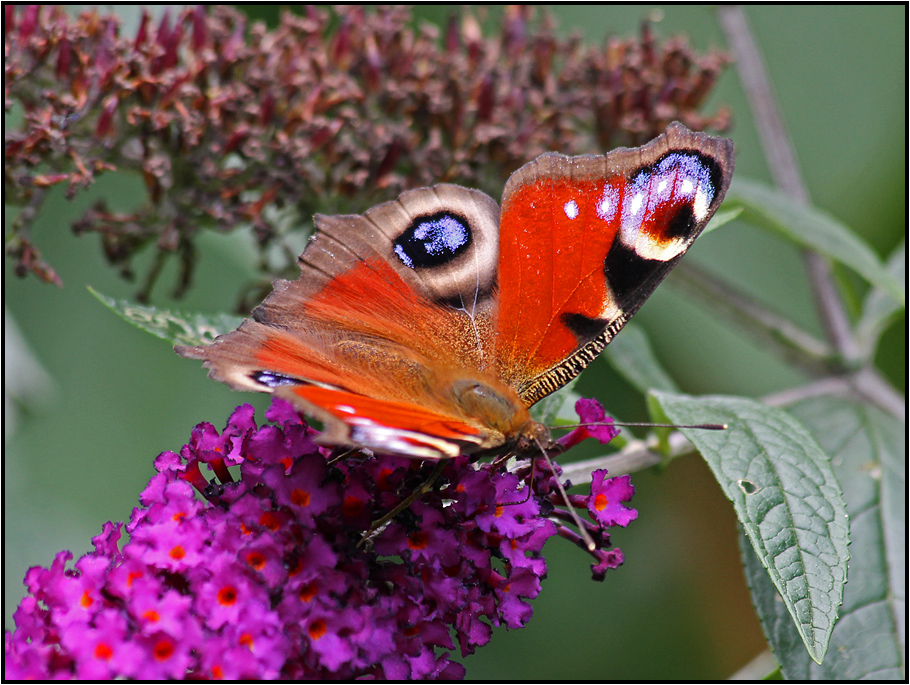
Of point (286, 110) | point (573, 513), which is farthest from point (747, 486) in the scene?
point (286, 110)

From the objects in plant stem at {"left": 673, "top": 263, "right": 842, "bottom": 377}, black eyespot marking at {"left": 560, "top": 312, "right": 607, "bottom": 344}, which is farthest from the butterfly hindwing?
plant stem at {"left": 673, "top": 263, "right": 842, "bottom": 377}

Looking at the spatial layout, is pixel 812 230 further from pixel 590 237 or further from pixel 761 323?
pixel 590 237

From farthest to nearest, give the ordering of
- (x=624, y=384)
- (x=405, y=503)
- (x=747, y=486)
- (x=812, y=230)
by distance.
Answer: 1. (x=624, y=384)
2. (x=812, y=230)
3. (x=747, y=486)
4. (x=405, y=503)

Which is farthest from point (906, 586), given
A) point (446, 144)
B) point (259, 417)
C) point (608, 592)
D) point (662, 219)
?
point (259, 417)

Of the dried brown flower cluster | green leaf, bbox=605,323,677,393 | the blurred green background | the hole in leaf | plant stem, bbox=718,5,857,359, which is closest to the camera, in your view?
the hole in leaf

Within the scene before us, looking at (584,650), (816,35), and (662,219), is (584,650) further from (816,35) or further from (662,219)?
(816,35)

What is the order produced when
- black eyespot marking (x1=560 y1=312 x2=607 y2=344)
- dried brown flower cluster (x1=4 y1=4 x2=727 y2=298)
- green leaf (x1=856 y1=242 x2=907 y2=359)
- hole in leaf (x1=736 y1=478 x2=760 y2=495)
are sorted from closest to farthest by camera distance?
hole in leaf (x1=736 y1=478 x2=760 y2=495) < black eyespot marking (x1=560 y1=312 x2=607 y2=344) < dried brown flower cluster (x1=4 y1=4 x2=727 y2=298) < green leaf (x1=856 y1=242 x2=907 y2=359)

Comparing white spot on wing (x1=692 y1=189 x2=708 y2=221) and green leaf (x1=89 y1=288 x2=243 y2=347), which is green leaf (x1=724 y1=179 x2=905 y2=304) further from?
green leaf (x1=89 y1=288 x2=243 y2=347)
